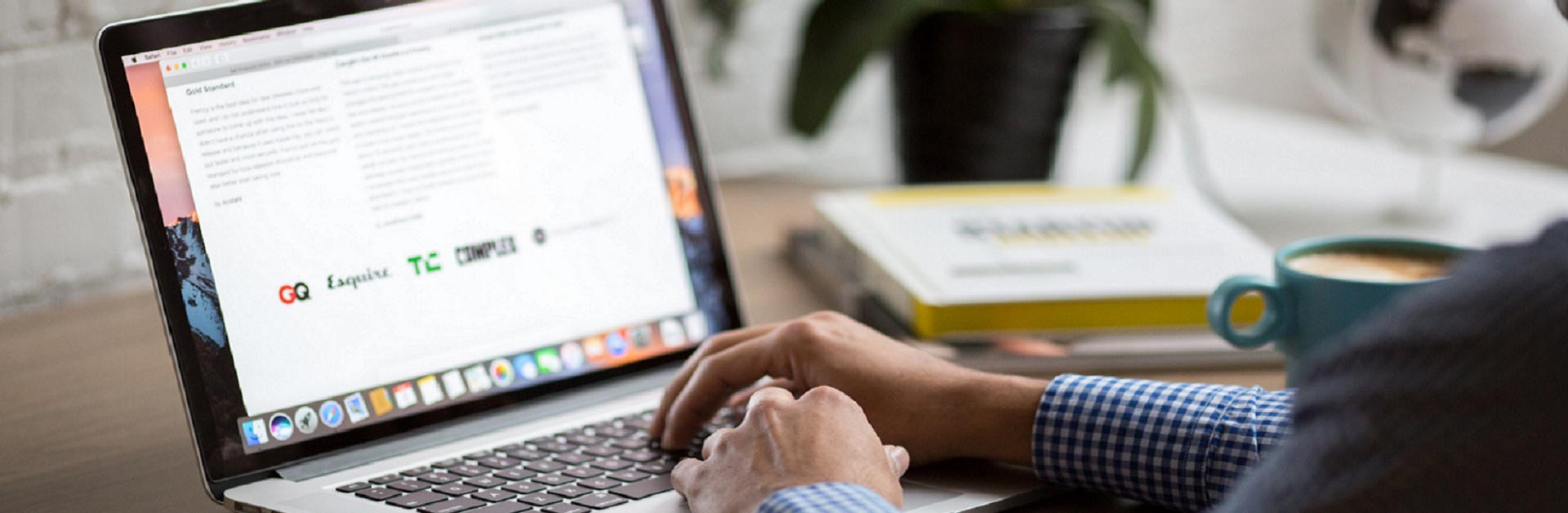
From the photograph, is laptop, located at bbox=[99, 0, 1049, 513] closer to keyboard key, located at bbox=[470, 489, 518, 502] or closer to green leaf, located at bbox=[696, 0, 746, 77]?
keyboard key, located at bbox=[470, 489, 518, 502]

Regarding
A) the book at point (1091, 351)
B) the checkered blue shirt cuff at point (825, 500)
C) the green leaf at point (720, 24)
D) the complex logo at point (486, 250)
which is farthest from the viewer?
the green leaf at point (720, 24)

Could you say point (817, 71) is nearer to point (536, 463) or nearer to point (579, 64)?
point (579, 64)

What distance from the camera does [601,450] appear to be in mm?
742

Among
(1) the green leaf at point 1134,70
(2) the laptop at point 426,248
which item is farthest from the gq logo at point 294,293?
(1) the green leaf at point 1134,70

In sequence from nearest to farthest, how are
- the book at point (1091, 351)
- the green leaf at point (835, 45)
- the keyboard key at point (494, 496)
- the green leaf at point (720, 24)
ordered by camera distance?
the keyboard key at point (494, 496), the book at point (1091, 351), the green leaf at point (835, 45), the green leaf at point (720, 24)

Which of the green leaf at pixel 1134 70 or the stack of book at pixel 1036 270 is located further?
the green leaf at pixel 1134 70

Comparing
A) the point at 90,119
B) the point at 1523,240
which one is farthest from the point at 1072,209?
the point at 90,119

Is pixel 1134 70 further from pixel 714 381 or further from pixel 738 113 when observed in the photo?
pixel 714 381

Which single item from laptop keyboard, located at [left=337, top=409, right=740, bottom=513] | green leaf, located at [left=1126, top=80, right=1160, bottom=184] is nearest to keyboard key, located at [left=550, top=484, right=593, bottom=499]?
laptop keyboard, located at [left=337, top=409, right=740, bottom=513]

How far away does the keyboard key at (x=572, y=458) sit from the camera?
728 millimetres

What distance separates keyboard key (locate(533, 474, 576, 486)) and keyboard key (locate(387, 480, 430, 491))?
0.06 meters

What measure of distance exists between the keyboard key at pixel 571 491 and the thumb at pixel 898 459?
0.50 feet

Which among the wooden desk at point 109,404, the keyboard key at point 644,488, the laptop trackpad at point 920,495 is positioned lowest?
the laptop trackpad at point 920,495

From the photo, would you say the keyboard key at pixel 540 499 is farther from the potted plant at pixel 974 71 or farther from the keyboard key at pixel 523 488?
the potted plant at pixel 974 71
